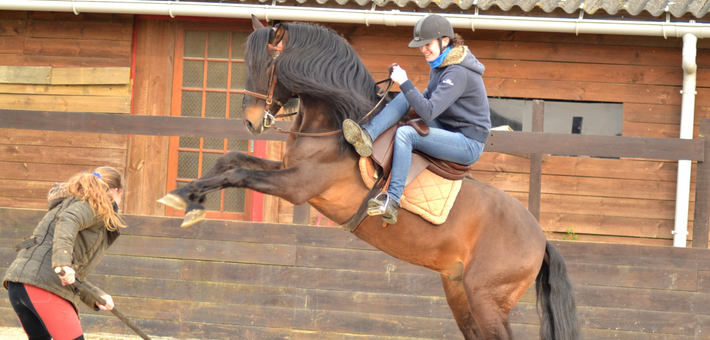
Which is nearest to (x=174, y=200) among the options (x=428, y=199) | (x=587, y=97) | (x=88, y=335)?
(x=428, y=199)

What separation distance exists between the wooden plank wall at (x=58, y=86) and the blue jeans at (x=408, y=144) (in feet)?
15.7

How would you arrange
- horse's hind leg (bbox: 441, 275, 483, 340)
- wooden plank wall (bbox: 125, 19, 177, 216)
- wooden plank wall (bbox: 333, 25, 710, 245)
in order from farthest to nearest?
wooden plank wall (bbox: 125, 19, 177, 216) → wooden plank wall (bbox: 333, 25, 710, 245) → horse's hind leg (bbox: 441, 275, 483, 340)

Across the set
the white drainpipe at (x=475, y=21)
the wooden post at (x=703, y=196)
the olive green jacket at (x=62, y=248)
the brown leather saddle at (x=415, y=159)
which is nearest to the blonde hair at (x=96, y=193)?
the olive green jacket at (x=62, y=248)

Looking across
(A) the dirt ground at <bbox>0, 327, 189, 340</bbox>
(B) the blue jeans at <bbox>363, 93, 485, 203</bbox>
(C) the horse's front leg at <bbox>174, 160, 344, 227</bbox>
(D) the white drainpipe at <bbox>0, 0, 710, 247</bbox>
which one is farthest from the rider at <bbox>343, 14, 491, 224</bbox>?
(A) the dirt ground at <bbox>0, 327, 189, 340</bbox>

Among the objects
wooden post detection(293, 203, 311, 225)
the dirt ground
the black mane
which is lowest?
the dirt ground

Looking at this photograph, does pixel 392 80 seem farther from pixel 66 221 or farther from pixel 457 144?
pixel 66 221

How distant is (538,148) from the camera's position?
5316 millimetres

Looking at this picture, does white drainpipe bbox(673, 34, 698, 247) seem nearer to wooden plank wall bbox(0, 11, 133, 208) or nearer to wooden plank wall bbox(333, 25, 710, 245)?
wooden plank wall bbox(333, 25, 710, 245)

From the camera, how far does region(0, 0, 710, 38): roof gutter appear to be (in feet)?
20.7

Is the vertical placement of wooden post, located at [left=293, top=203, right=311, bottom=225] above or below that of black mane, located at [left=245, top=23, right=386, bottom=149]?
below

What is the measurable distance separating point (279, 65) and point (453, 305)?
207 cm

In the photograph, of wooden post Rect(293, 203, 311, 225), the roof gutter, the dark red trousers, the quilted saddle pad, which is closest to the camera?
the dark red trousers

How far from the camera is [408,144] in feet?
12.0

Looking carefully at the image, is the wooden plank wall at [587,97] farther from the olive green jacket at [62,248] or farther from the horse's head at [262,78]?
the olive green jacket at [62,248]
